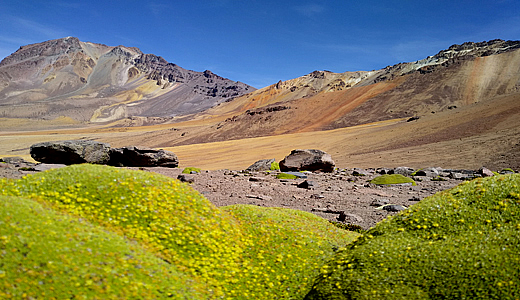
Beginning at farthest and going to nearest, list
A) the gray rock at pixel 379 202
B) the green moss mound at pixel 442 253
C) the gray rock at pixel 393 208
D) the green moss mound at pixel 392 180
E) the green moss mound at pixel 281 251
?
the green moss mound at pixel 392 180
the gray rock at pixel 379 202
the gray rock at pixel 393 208
the green moss mound at pixel 281 251
the green moss mound at pixel 442 253

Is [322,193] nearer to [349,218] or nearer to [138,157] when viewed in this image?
[349,218]

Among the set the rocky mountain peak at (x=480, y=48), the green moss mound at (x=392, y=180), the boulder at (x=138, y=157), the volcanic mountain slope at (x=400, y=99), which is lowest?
the green moss mound at (x=392, y=180)

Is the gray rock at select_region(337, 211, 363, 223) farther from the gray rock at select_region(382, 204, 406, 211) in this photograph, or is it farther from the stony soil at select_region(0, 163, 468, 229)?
the gray rock at select_region(382, 204, 406, 211)

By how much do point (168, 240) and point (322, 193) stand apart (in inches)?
417

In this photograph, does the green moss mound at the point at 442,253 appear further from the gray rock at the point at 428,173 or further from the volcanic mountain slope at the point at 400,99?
the volcanic mountain slope at the point at 400,99

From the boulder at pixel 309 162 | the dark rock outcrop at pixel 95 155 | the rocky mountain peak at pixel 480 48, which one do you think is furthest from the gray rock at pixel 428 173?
the rocky mountain peak at pixel 480 48

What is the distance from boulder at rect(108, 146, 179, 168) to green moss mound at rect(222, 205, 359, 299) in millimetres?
17380

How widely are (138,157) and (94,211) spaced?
1924 cm

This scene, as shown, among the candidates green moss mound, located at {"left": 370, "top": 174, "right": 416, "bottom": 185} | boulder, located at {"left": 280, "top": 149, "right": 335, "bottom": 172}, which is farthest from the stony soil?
boulder, located at {"left": 280, "top": 149, "right": 335, "bottom": 172}

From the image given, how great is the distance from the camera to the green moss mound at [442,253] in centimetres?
436

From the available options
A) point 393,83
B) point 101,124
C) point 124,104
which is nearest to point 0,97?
point 124,104

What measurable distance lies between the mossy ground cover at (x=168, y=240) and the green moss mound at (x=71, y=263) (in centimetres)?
2

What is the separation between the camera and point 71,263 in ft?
13.6

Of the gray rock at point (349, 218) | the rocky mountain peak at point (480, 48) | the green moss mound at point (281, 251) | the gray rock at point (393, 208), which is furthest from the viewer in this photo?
the rocky mountain peak at point (480, 48)
